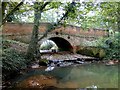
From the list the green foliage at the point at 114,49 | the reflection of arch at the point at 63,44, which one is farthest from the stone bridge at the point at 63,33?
the green foliage at the point at 114,49

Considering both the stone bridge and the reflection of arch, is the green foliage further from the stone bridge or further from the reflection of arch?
the reflection of arch

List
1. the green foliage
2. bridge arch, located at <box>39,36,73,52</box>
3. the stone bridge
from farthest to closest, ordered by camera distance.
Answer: bridge arch, located at <box>39,36,73,52</box>, the green foliage, the stone bridge

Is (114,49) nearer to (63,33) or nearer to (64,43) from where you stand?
(63,33)

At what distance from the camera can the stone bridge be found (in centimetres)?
1566

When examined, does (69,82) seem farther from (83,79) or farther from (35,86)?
(35,86)

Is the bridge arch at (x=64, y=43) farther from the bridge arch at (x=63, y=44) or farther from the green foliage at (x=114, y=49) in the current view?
the green foliage at (x=114, y=49)

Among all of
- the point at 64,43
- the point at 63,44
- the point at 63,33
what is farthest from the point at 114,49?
the point at 63,44

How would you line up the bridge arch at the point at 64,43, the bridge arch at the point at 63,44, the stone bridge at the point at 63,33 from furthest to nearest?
the bridge arch at the point at 63,44, the bridge arch at the point at 64,43, the stone bridge at the point at 63,33

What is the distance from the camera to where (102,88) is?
7277 mm

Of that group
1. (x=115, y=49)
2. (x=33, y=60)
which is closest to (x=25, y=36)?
(x=33, y=60)

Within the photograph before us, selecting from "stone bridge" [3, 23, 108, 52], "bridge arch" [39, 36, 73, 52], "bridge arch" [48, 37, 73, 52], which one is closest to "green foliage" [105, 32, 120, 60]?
"stone bridge" [3, 23, 108, 52]

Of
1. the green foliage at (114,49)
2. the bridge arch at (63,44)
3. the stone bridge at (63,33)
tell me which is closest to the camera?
the stone bridge at (63,33)

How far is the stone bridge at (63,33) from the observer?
15661 millimetres

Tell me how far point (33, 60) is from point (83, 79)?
4822mm
